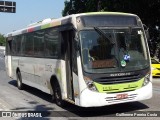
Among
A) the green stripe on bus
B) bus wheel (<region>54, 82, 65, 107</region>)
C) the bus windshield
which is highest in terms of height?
the bus windshield

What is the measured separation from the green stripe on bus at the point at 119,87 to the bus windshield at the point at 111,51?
36 centimetres

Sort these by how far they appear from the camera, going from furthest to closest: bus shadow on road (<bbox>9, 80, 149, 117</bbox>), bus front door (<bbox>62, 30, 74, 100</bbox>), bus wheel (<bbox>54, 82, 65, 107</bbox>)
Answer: bus wheel (<bbox>54, 82, 65, 107</bbox>), bus front door (<bbox>62, 30, 74, 100</bbox>), bus shadow on road (<bbox>9, 80, 149, 117</bbox>)

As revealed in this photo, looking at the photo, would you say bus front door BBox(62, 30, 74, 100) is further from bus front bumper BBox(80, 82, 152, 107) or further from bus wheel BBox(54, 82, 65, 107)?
bus front bumper BBox(80, 82, 152, 107)

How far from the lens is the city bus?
387 inches

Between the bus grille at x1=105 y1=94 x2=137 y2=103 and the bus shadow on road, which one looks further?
the bus shadow on road

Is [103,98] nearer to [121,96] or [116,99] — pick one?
[116,99]

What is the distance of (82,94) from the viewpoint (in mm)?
9742

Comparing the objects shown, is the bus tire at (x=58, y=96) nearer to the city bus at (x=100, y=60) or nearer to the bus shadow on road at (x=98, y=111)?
the city bus at (x=100, y=60)

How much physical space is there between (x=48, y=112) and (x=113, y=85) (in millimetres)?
2208

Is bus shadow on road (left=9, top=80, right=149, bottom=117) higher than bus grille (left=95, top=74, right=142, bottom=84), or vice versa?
bus grille (left=95, top=74, right=142, bottom=84)

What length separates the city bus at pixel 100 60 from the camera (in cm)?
982

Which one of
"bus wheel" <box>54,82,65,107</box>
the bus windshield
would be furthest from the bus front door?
the bus windshield

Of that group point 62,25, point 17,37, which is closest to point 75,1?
point 17,37

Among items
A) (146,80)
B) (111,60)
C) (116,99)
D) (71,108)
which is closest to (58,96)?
(71,108)
